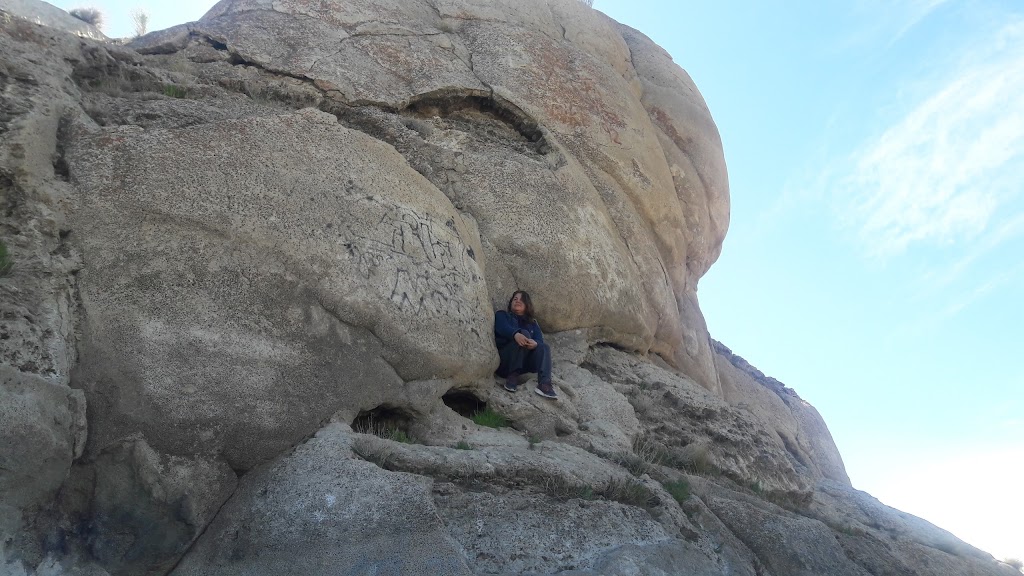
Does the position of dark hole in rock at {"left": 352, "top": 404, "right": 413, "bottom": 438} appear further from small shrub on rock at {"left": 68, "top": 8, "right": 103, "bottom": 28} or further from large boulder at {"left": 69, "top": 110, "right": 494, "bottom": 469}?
small shrub on rock at {"left": 68, "top": 8, "right": 103, "bottom": 28}


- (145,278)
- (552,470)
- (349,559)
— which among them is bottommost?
(349,559)

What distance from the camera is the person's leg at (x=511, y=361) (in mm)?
7016

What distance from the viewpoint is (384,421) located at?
6035 mm

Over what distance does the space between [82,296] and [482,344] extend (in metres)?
2.85

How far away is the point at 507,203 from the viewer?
7961 mm

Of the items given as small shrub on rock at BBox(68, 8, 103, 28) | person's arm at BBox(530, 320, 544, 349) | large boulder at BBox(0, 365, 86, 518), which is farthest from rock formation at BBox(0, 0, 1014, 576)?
small shrub on rock at BBox(68, 8, 103, 28)

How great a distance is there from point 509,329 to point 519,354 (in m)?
0.24

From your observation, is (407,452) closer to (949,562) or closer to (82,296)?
(82,296)

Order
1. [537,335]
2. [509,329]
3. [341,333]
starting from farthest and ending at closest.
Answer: [537,335] → [509,329] → [341,333]

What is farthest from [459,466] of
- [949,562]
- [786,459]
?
[949,562]

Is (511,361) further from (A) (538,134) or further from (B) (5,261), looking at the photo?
(B) (5,261)

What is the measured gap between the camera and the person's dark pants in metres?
7.03

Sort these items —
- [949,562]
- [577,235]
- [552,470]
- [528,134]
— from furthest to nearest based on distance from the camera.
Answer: [528,134] → [577,235] → [949,562] → [552,470]

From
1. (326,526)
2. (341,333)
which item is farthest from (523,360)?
(326,526)
